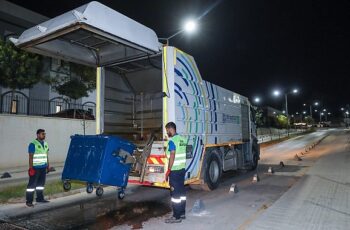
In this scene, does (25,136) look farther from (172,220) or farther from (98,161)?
(172,220)

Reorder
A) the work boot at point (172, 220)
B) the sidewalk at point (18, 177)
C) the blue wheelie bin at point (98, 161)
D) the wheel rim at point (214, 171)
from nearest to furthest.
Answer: the work boot at point (172, 220), the blue wheelie bin at point (98, 161), the wheel rim at point (214, 171), the sidewalk at point (18, 177)

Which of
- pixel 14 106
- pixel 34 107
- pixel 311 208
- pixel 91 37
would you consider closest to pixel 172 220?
pixel 311 208

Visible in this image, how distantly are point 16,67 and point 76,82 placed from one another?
430 cm

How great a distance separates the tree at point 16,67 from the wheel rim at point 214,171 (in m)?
11.5

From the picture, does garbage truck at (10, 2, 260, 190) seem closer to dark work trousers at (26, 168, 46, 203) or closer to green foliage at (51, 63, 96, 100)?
dark work trousers at (26, 168, 46, 203)

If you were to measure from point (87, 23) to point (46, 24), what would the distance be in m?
1.21

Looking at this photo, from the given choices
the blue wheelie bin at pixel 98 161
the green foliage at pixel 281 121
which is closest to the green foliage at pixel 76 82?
the blue wheelie bin at pixel 98 161

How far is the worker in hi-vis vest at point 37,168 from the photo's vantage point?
719 centimetres

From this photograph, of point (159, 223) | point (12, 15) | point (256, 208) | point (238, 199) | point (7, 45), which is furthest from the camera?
point (12, 15)

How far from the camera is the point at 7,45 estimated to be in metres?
15.8

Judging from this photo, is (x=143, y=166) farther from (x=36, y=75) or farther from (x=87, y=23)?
(x=36, y=75)

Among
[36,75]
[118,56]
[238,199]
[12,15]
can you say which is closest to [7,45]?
[36,75]

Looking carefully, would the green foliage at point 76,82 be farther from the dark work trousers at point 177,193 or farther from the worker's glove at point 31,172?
the dark work trousers at point 177,193

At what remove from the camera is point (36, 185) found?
24.4ft
